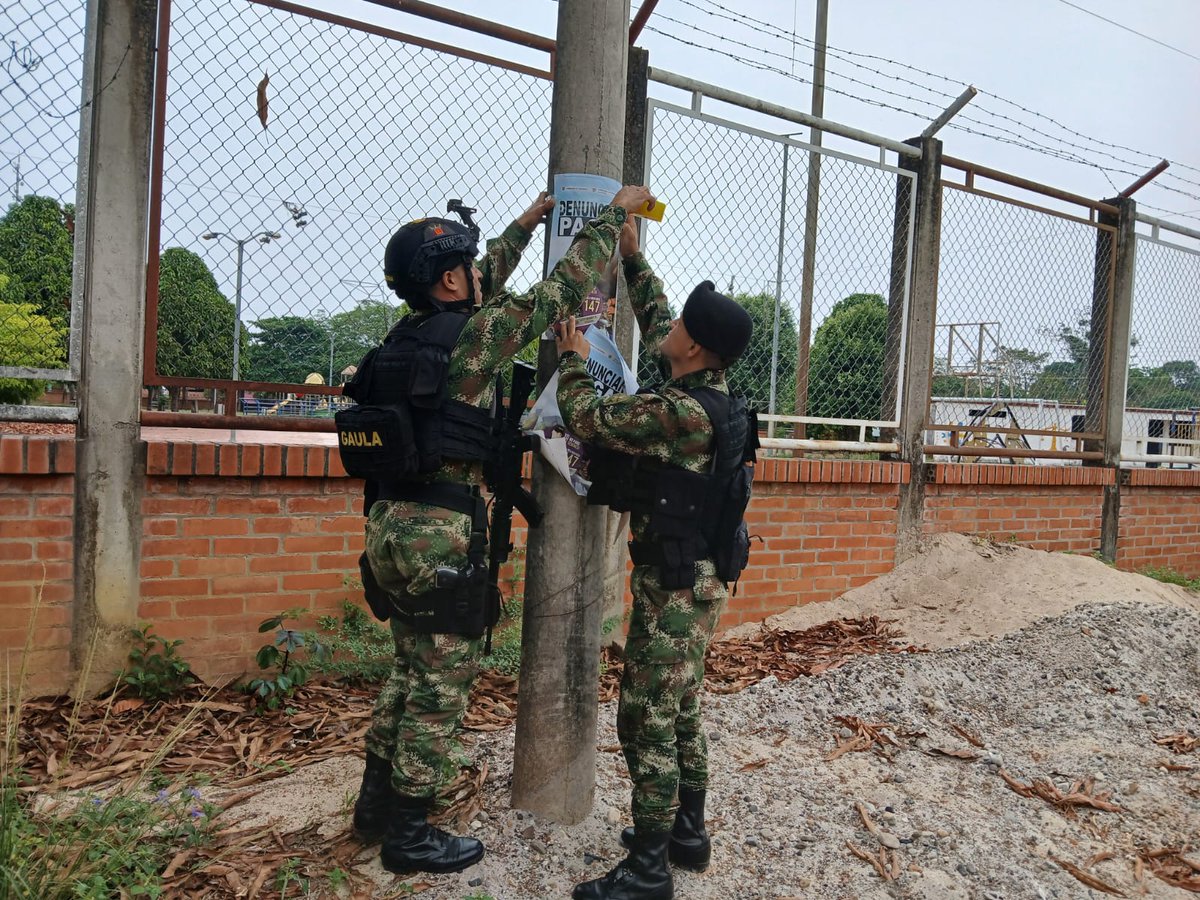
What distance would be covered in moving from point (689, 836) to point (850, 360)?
11.8 ft

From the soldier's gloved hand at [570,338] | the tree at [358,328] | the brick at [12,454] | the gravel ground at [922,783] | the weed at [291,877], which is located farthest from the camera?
the tree at [358,328]

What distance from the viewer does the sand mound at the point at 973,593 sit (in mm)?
5062

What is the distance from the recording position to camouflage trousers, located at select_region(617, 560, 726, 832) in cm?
252

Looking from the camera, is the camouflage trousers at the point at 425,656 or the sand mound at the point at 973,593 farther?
the sand mound at the point at 973,593

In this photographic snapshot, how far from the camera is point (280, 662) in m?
3.64

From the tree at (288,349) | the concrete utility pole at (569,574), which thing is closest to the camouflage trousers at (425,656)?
the concrete utility pole at (569,574)

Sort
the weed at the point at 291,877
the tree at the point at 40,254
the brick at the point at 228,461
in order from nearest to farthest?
the weed at the point at 291,877 < the tree at the point at 40,254 < the brick at the point at 228,461

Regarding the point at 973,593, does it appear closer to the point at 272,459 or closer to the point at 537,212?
the point at 537,212

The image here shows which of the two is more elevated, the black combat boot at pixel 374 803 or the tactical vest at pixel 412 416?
the tactical vest at pixel 412 416

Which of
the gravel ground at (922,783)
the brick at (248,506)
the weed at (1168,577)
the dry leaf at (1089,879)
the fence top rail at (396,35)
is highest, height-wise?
the fence top rail at (396,35)

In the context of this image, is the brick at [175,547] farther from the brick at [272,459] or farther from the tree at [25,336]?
the tree at [25,336]

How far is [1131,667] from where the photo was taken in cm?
461

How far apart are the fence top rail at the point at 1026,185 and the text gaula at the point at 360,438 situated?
4610 mm

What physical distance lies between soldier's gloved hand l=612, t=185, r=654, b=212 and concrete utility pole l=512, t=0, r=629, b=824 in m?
0.09
